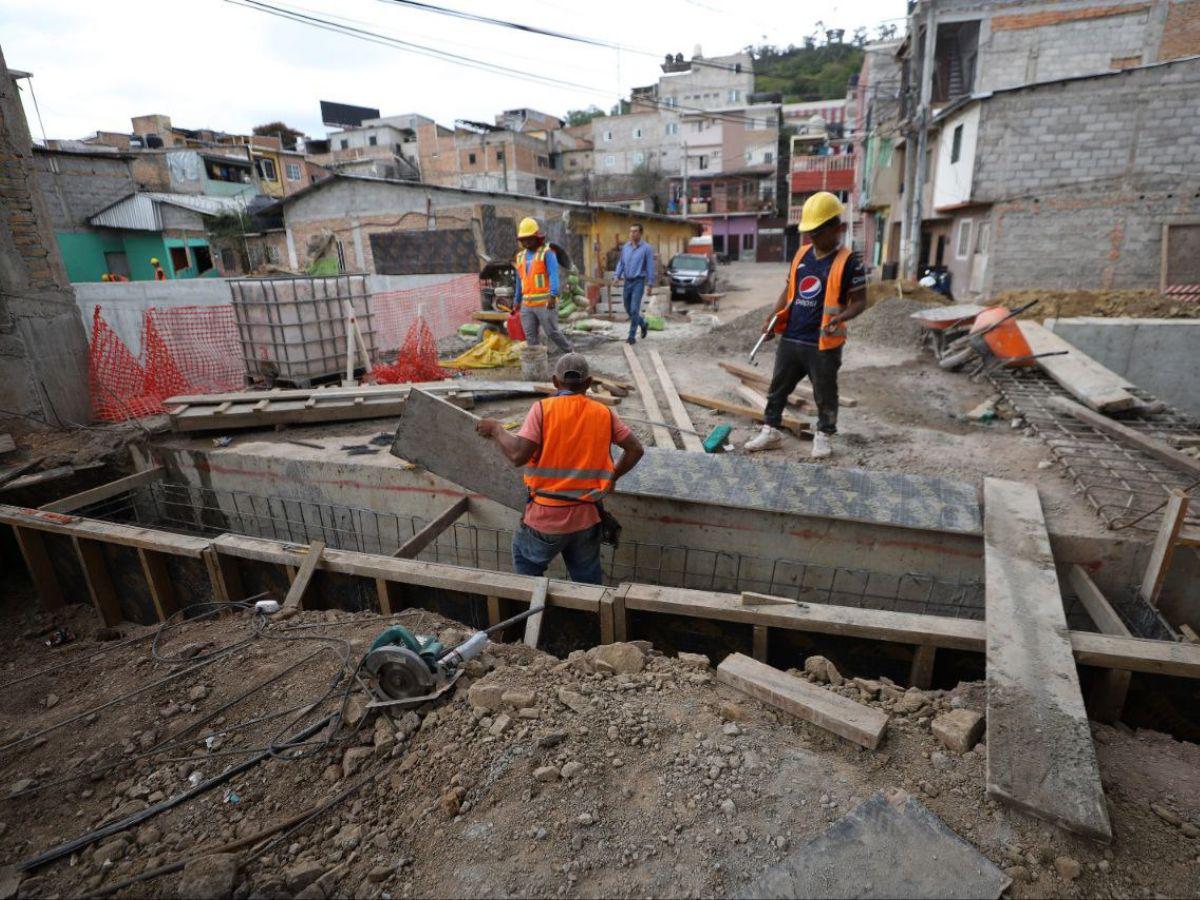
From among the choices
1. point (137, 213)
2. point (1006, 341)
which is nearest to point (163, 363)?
point (1006, 341)

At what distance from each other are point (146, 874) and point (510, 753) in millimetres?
1355

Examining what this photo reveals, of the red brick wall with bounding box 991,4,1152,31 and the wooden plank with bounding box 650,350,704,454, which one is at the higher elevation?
the red brick wall with bounding box 991,4,1152,31

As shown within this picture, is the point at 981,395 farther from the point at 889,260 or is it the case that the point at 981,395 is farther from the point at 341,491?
the point at 889,260

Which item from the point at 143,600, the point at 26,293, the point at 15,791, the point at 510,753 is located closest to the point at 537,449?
the point at 510,753

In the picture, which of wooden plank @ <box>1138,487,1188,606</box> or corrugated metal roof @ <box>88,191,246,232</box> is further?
corrugated metal roof @ <box>88,191,246,232</box>

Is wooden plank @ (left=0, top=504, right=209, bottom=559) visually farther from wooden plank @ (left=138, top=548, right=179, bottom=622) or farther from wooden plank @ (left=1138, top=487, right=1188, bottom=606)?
wooden plank @ (left=1138, top=487, right=1188, bottom=606)

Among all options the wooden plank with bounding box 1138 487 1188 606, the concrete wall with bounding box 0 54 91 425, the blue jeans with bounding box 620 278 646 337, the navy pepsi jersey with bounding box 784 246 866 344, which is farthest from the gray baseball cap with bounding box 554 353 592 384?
the blue jeans with bounding box 620 278 646 337

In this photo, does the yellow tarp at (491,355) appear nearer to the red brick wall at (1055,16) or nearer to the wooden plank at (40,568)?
the wooden plank at (40,568)

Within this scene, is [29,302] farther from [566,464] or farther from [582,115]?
[582,115]

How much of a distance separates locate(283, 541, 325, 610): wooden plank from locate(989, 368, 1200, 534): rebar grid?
5.41 meters

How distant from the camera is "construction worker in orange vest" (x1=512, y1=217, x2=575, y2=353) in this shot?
8.71 meters

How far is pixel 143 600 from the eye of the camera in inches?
223

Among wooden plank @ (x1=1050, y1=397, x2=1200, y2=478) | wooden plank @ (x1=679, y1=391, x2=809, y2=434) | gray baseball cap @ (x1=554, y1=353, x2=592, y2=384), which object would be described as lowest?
wooden plank @ (x1=1050, y1=397, x2=1200, y2=478)

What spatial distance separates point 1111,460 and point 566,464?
4.68 meters
